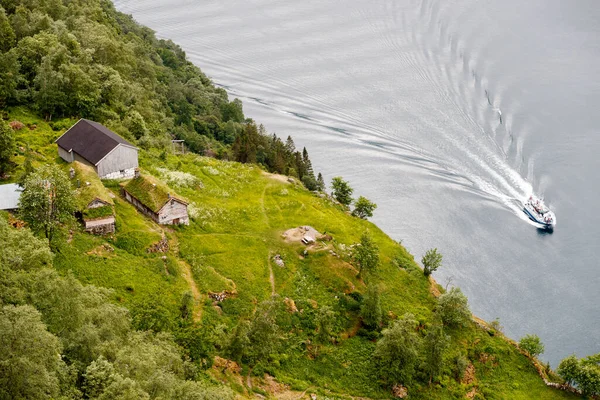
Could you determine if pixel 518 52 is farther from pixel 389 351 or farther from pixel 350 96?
pixel 389 351

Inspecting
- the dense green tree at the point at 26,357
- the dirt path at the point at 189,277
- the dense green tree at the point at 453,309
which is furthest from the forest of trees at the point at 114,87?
the dense green tree at the point at 26,357

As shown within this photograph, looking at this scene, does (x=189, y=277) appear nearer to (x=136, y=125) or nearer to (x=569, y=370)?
(x=136, y=125)

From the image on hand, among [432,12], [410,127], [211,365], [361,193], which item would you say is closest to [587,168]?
[410,127]

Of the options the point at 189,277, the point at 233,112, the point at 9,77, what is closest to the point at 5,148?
the point at 9,77

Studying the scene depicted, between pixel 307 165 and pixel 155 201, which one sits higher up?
pixel 155 201

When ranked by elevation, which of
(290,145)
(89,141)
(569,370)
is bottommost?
(569,370)

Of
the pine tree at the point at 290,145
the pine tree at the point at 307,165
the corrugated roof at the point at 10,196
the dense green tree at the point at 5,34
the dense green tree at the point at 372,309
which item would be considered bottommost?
the dense green tree at the point at 372,309

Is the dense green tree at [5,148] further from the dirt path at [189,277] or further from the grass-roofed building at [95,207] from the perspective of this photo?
the dirt path at [189,277]
